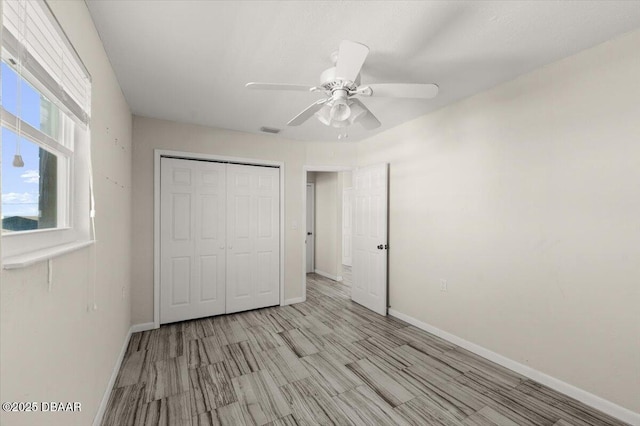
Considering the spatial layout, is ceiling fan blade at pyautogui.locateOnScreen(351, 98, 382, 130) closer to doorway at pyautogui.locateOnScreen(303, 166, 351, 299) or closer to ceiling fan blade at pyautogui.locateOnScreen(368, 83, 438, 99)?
ceiling fan blade at pyautogui.locateOnScreen(368, 83, 438, 99)

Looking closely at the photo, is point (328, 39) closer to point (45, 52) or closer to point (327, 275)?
point (45, 52)

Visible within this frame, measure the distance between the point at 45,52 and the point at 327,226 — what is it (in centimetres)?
506

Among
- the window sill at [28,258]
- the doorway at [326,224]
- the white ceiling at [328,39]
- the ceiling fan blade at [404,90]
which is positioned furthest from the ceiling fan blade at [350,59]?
the doorway at [326,224]

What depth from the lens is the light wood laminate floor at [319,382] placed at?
6.13 ft

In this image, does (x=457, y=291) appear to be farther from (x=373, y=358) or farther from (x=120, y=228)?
(x=120, y=228)

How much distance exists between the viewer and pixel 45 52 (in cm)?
111

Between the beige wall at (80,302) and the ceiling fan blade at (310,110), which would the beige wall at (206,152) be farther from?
the ceiling fan blade at (310,110)

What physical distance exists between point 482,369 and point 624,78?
2449 millimetres

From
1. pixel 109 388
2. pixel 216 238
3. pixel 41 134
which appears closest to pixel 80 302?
pixel 41 134

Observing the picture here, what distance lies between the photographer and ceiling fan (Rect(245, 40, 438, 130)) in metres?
1.53

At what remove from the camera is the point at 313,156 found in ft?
14.2

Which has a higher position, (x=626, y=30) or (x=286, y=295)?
(x=626, y=30)

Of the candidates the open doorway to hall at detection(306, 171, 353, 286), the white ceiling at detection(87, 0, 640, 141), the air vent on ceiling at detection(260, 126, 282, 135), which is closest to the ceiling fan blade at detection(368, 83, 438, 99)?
the white ceiling at detection(87, 0, 640, 141)

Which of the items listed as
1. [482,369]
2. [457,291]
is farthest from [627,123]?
[482,369]
